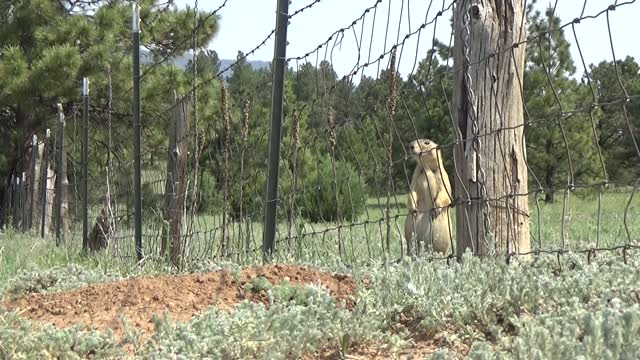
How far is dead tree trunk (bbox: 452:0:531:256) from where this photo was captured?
132 inches

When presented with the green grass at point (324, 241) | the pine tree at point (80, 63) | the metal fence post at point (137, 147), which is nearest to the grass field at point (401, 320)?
the green grass at point (324, 241)

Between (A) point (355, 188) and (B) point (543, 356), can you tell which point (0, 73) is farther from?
(B) point (543, 356)

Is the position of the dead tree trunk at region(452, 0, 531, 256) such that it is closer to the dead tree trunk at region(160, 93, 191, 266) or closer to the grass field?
the grass field

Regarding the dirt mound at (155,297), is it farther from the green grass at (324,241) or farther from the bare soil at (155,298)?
the green grass at (324,241)

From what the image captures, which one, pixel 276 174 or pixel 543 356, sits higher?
pixel 276 174

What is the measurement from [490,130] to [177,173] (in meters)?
3.72

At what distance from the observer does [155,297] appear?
3.61 meters

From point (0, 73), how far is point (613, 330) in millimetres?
16703

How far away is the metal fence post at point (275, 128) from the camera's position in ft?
16.1

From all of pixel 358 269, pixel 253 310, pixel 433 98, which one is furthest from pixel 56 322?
pixel 433 98

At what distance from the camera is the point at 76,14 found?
1817 centimetres

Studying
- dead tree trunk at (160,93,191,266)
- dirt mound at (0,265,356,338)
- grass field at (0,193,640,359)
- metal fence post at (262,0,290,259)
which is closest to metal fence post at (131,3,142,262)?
dead tree trunk at (160,93,191,266)

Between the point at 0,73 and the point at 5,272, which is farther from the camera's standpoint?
the point at 0,73

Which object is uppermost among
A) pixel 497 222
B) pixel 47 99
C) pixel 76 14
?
pixel 76 14
